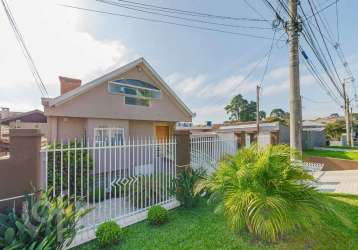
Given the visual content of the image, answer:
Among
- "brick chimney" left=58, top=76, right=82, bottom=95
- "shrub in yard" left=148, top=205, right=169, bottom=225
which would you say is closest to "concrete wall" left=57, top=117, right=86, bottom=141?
"brick chimney" left=58, top=76, right=82, bottom=95

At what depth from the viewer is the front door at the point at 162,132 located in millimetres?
15766

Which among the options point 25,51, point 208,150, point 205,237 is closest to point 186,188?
point 205,237

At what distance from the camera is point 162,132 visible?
1616cm

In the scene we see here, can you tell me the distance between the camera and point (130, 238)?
443cm

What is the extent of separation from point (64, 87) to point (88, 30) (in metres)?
5.11

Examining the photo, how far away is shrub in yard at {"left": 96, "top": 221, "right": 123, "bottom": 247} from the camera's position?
4.00m

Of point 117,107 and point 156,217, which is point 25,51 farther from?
point 156,217

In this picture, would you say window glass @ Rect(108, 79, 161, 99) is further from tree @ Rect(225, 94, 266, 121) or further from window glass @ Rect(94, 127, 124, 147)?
A: tree @ Rect(225, 94, 266, 121)

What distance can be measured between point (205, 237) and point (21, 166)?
3.83 meters

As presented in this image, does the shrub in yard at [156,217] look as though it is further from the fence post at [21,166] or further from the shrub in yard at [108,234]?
the fence post at [21,166]

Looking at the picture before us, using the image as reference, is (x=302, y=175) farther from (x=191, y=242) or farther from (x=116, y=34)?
(x=116, y=34)

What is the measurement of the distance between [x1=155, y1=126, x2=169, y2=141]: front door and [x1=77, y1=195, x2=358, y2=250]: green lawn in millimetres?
10510

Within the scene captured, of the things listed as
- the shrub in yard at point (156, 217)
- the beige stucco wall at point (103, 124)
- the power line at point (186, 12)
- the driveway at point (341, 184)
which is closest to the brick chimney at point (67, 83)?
the beige stucco wall at point (103, 124)

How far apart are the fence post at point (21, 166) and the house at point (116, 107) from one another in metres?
4.37
